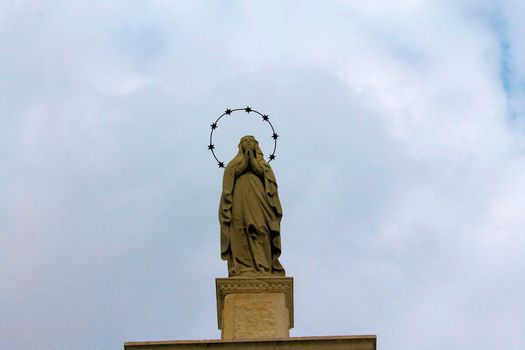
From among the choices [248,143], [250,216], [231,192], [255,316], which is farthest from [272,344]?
[248,143]

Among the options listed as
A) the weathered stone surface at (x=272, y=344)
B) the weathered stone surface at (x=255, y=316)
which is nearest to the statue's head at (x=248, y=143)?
the weathered stone surface at (x=255, y=316)

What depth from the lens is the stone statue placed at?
74.9 ft

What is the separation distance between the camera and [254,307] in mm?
21891

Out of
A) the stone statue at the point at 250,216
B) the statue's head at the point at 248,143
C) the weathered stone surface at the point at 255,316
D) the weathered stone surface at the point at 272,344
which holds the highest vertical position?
the statue's head at the point at 248,143

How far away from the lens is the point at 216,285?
22.3 metres

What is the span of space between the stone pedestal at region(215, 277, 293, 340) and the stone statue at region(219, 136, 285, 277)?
393mm

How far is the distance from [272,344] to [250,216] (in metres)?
4.28

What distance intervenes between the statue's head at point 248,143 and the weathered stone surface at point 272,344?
5.80 meters

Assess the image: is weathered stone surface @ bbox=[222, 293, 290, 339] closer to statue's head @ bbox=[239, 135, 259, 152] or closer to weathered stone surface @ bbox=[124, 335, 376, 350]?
weathered stone surface @ bbox=[124, 335, 376, 350]

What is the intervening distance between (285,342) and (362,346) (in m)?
1.25

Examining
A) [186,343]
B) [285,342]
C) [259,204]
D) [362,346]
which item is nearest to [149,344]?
[186,343]

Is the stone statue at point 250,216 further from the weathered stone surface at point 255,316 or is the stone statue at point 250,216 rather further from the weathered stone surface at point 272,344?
the weathered stone surface at point 272,344

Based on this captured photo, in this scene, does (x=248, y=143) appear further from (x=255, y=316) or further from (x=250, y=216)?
(x=255, y=316)

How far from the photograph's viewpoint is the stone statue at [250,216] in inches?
899
